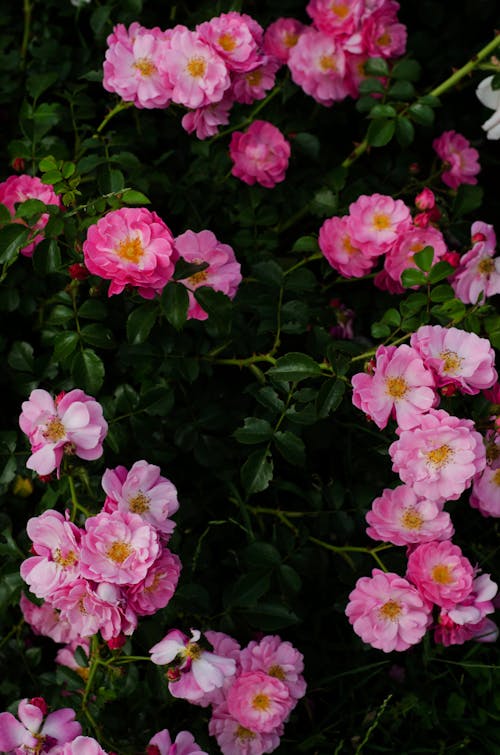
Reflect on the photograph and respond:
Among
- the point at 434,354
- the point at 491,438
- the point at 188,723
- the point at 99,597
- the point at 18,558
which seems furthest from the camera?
the point at 188,723

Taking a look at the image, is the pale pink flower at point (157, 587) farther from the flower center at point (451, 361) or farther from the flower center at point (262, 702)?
the flower center at point (451, 361)

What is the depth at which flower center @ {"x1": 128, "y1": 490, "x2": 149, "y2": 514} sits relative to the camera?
53.5 inches

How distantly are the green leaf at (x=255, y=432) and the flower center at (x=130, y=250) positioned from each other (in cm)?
36

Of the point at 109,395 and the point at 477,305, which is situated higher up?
the point at 477,305

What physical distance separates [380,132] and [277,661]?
107 cm

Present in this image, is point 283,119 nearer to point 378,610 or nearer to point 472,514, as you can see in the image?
point 472,514

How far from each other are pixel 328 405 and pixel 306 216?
0.83 metres

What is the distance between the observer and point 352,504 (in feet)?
5.83

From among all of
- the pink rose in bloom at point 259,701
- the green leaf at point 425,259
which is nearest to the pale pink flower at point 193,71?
Result: the green leaf at point 425,259

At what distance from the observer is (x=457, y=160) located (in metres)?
2.07

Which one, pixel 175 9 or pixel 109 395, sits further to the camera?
pixel 175 9

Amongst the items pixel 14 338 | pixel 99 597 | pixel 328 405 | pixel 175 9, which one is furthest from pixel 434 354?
pixel 175 9

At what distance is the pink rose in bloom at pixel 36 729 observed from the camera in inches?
53.3

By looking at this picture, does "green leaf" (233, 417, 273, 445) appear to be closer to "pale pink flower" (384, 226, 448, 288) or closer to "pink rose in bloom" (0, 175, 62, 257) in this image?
"pale pink flower" (384, 226, 448, 288)
